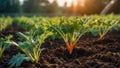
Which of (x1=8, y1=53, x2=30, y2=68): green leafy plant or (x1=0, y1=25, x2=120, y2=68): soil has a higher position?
(x1=8, y1=53, x2=30, y2=68): green leafy plant

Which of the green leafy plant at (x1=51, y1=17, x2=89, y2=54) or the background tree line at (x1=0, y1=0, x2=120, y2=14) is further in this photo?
the background tree line at (x1=0, y1=0, x2=120, y2=14)

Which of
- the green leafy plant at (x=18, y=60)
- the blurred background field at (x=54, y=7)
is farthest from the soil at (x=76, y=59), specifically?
the blurred background field at (x=54, y=7)

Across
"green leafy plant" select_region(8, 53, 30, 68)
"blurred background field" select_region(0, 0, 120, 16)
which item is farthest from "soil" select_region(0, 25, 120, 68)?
"blurred background field" select_region(0, 0, 120, 16)

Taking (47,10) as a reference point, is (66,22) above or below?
above

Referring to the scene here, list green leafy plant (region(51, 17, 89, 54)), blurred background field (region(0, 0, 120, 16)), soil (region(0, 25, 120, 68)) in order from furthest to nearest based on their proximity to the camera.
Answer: blurred background field (region(0, 0, 120, 16)) < green leafy plant (region(51, 17, 89, 54)) < soil (region(0, 25, 120, 68))

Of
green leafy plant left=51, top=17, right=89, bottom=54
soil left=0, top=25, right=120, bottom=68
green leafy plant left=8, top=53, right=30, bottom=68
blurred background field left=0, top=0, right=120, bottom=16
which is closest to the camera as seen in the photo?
green leafy plant left=8, top=53, right=30, bottom=68

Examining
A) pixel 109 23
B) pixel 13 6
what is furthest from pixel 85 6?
pixel 109 23

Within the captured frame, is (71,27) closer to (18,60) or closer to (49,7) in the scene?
(18,60)

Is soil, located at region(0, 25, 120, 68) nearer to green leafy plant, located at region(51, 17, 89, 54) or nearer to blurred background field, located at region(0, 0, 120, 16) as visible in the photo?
green leafy plant, located at region(51, 17, 89, 54)

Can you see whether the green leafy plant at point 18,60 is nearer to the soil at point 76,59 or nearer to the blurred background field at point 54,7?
the soil at point 76,59

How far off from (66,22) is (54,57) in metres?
0.64

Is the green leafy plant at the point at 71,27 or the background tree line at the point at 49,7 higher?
the green leafy plant at the point at 71,27

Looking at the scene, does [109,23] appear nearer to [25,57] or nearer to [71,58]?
[71,58]

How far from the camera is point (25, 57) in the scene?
378 centimetres
